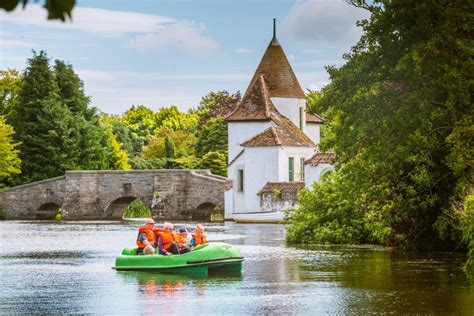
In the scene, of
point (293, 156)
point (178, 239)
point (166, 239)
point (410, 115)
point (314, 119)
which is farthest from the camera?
point (314, 119)

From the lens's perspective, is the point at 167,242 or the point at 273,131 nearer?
the point at 167,242

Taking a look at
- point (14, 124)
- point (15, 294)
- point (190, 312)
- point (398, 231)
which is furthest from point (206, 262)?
point (14, 124)

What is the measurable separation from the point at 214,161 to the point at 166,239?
57427 millimetres

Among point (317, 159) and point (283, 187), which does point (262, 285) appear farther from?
point (283, 187)

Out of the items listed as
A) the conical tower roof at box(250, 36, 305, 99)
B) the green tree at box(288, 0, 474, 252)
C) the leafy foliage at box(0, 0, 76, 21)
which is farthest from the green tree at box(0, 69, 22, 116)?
the leafy foliage at box(0, 0, 76, 21)

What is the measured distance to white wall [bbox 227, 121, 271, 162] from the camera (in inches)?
2461

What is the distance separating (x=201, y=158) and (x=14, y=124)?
50.7 feet

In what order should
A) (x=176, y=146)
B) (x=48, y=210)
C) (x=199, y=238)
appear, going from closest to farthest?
(x=199, y=238) < (x=48, y=210) < (x=176, y=146)

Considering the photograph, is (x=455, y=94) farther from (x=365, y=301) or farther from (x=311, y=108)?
(x=365, y=301)

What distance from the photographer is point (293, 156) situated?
61.3 metres

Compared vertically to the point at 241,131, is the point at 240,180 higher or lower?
lower

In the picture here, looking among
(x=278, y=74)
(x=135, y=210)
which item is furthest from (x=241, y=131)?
(x=135, y=210)

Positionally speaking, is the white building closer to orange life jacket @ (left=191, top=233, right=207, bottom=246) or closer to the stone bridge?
the stone bridge

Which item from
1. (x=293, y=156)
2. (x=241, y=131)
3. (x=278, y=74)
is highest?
(x=278, y=74)
